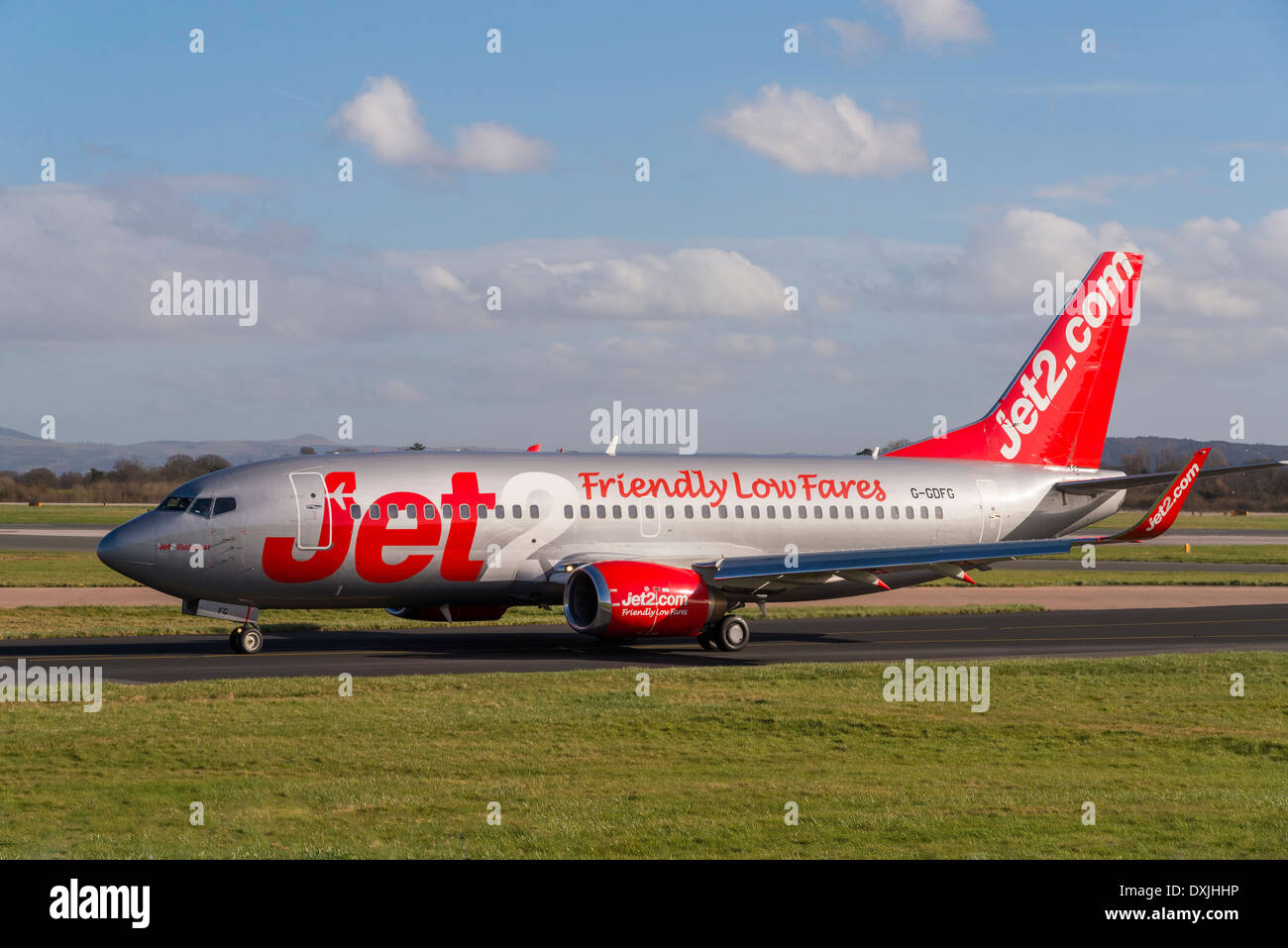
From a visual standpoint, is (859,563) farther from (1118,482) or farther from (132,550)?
(132,550)

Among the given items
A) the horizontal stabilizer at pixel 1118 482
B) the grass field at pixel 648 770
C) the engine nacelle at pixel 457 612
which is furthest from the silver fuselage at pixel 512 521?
the grass field at pixel 648 770

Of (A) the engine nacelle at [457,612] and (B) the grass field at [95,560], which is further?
(B) the grass field at [95,560]

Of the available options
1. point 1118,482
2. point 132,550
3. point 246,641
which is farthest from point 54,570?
point 1118,482

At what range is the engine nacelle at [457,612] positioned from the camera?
35031 mm

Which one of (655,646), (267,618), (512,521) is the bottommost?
(655,646)

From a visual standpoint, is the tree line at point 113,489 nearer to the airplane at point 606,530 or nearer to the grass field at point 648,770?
the airplane at point 606,530

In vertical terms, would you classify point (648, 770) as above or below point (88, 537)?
below

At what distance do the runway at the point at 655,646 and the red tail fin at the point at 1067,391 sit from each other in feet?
16.5

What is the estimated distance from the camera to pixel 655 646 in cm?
3569

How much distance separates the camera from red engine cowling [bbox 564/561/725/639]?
1224 inches

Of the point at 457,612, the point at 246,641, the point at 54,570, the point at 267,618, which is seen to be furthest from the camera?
the point at 54,570

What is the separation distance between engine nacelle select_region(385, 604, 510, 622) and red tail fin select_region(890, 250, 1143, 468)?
13.4 metres

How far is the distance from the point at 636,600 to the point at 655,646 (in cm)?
473
